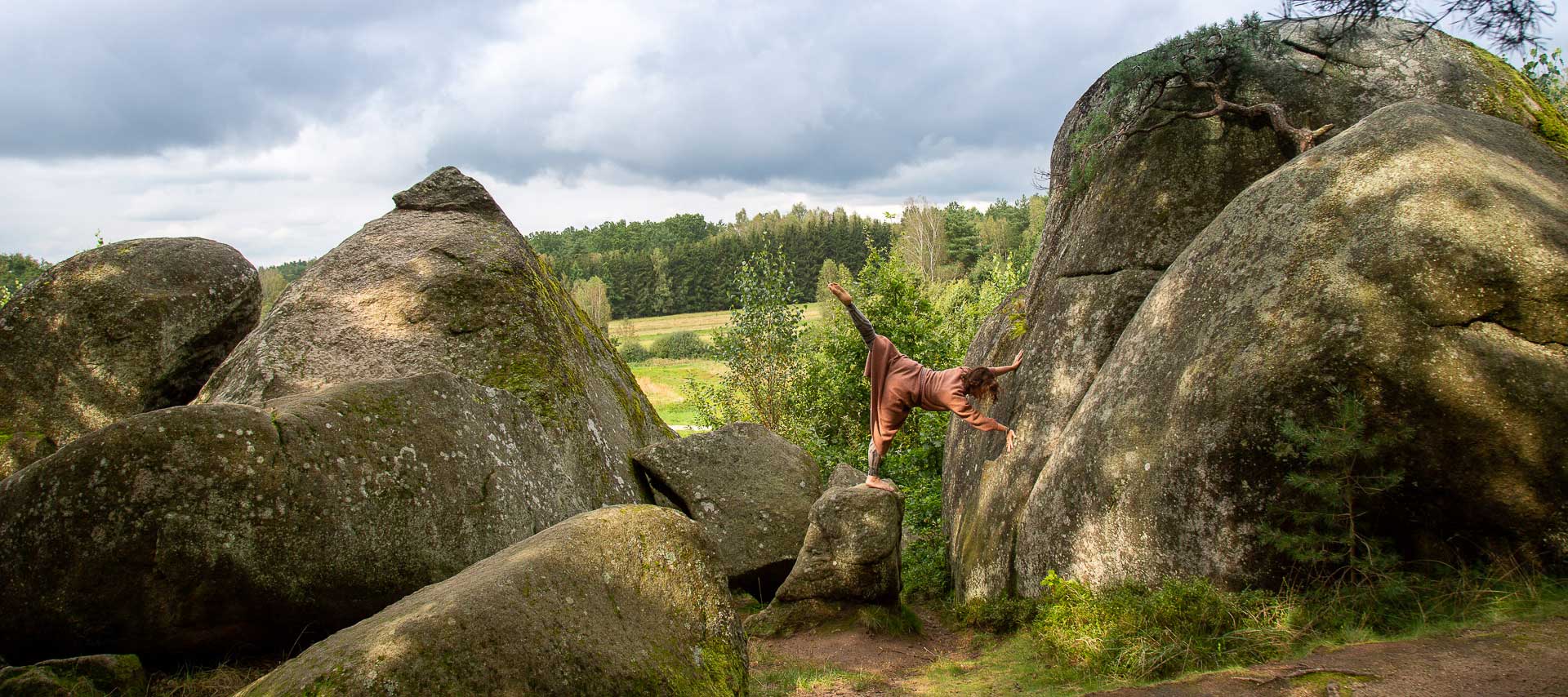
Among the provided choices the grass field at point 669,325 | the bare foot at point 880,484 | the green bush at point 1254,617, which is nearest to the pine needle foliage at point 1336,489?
the green bush at point 1254,617

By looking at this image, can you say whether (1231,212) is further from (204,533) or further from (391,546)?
(204,533)

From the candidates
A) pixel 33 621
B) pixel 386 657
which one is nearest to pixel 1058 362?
pixel 386 657

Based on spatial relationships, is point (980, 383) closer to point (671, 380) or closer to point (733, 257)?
point (671, 380)

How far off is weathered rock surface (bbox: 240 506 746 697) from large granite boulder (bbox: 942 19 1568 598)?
500cm

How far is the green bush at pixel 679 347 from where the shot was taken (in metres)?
70.9

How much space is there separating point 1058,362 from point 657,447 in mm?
5346

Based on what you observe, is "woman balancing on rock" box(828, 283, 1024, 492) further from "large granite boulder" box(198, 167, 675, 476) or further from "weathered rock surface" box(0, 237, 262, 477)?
"weathered rock surface" box(0, 237, 262, 477)

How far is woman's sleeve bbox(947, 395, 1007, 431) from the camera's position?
1070 centimetres

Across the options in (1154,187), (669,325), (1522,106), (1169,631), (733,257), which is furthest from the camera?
(733,257)

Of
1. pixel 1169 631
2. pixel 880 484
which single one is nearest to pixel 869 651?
pixel 880 484

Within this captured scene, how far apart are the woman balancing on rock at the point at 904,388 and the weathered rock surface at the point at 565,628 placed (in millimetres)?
5422

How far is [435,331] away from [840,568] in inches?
223

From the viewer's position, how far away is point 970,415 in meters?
10.8

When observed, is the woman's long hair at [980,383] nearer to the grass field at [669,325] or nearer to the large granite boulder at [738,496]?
the large granite boulder at [738,496]
